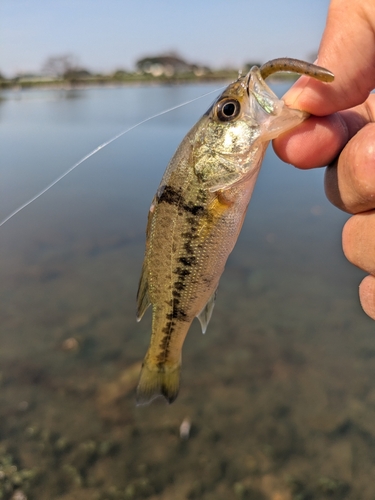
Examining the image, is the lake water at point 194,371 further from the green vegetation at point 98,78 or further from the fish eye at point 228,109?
the green vegetation at point 98,78

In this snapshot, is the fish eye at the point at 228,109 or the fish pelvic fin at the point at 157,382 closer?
Result: the fish eye at the point at 228,109

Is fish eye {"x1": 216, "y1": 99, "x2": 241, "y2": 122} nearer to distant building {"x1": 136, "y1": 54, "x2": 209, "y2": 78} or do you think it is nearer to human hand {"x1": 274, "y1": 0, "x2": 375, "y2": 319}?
human hand {"x1": 274, "y1": 0, "x2": 375, "y2": 319}

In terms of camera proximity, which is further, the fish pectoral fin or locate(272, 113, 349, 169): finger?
the fish pectoral fin

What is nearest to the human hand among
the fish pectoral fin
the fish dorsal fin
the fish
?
the fish

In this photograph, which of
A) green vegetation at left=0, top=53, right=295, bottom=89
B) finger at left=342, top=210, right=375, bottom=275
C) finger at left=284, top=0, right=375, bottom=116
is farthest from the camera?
green vegetation at left=0, top=53, right=295, bottom=89

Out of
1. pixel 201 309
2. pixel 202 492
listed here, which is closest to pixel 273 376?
pixel 202 492

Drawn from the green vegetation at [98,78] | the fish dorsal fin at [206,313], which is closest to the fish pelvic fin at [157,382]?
the fish dorsal fin at [206,313]
